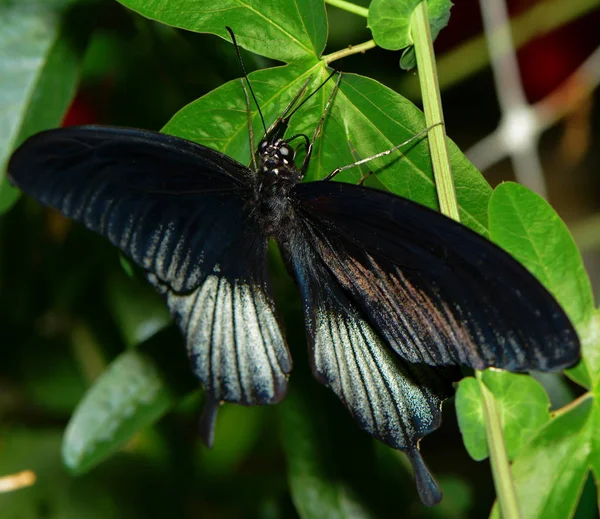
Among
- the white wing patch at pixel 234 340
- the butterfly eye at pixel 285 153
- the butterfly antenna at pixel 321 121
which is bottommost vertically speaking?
the white wing patch at pixel 234 340

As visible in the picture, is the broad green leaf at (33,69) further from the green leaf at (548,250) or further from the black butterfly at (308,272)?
the green leaf at (548,250)

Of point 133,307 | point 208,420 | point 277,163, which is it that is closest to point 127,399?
point 208,420

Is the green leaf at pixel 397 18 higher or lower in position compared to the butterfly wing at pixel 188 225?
higher

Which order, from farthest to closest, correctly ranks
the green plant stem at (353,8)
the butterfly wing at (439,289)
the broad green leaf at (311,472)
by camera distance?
the broad green leaf at (311,472)
the green plant stem at (353,8)
the butterfly wing at (439,289)

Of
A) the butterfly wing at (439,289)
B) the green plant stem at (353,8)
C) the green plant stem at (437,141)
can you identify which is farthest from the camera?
the green plant stem at (353,8)

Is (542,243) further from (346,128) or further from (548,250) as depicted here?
(346,128)

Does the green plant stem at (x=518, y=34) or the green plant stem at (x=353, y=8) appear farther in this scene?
the green plant stem at (x=518, y=34)

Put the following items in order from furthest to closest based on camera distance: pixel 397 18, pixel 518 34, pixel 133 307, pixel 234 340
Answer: pixel 518 34
pixel 133 307
pixel 234 340
pixel 397 18

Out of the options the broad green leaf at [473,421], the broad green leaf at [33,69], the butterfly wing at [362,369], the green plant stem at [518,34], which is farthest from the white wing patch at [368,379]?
the green plant stem at [518,34]
